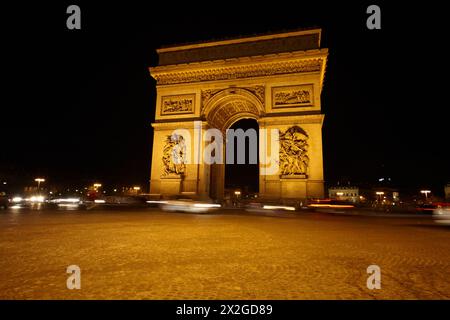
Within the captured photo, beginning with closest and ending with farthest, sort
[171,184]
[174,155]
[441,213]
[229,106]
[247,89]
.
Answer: [441,213], [171,184], [247,89], [174,155], [229,106]

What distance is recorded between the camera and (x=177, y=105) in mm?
23422

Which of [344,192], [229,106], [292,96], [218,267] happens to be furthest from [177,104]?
[344,192]

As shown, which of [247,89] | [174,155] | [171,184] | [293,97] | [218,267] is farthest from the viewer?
[174,155]

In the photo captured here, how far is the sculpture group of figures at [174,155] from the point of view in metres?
22.2

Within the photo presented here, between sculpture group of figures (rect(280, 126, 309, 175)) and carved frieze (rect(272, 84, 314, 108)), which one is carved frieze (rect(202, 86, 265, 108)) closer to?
carved frieze (rect(272, 84, 314, 108))

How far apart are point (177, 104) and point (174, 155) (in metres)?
4.10

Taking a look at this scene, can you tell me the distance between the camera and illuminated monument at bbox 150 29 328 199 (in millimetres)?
19703

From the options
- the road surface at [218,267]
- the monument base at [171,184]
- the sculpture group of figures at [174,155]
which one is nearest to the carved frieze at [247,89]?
the sculpture group of figures at [174,155]

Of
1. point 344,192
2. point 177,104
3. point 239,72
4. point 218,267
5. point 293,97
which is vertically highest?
point 239,72

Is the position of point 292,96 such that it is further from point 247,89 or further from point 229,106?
point 229,106

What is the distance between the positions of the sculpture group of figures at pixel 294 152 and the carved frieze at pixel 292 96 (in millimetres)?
1871

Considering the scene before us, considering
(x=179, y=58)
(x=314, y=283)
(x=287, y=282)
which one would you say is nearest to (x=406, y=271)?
(x=314, y=283)

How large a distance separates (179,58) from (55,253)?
21.8 meters

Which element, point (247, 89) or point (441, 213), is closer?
point (441, 213)
